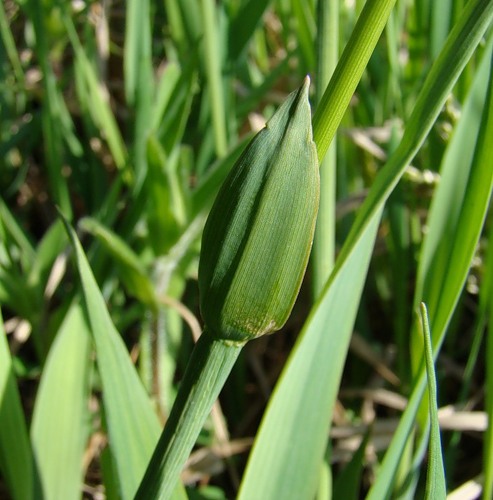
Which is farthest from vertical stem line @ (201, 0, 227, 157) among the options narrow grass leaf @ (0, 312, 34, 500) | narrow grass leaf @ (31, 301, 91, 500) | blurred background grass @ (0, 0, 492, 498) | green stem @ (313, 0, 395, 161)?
green stem @ (313, 0, 395, 161)

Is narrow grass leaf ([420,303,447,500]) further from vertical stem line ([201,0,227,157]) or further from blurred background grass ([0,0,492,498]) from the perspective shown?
vertical stem line ([201,0,227,157])

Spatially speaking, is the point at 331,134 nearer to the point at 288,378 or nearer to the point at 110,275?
the point at 288,378

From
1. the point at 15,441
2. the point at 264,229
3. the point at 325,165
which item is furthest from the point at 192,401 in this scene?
the point at 15,441

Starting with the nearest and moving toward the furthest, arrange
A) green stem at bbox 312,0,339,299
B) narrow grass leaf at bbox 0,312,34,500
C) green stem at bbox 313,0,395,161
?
green stem at bbox 313,0,395,161 → green stem at bbox 312,0,339,299 → narrow grass leaf at bbox 0,312,34,500

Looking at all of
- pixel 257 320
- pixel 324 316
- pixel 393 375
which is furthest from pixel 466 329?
pixel 257 320

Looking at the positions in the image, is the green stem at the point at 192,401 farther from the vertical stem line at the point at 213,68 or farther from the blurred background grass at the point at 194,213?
the vertical stem line at the point at 213,68

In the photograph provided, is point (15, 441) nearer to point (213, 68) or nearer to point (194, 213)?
point (194, 213)

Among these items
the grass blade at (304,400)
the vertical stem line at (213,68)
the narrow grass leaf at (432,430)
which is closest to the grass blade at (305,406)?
the grass blade at (304,400)
